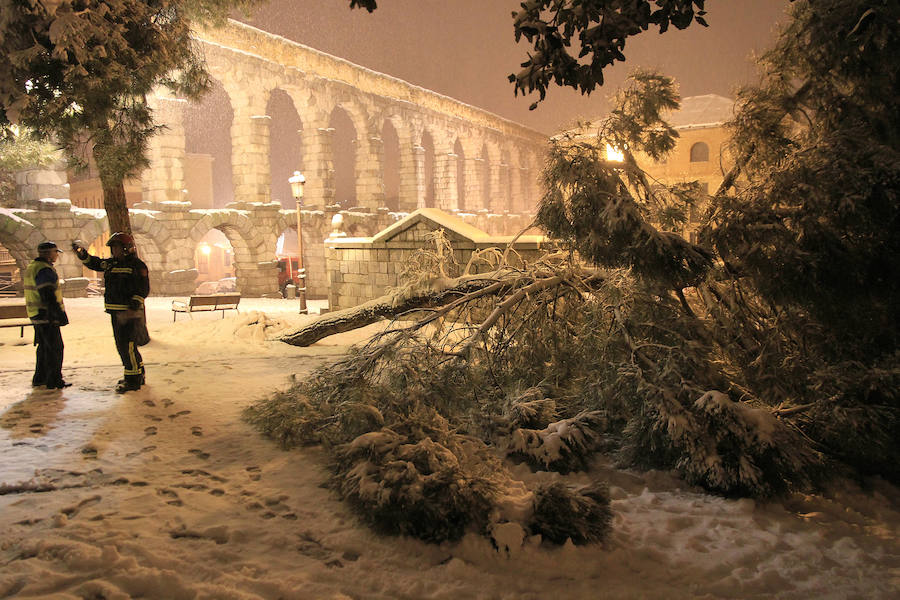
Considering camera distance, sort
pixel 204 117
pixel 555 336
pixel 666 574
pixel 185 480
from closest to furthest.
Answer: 1. pixel 666 574
2. pixel 185 480
3. pixel 555 336
4. pixel 204 117

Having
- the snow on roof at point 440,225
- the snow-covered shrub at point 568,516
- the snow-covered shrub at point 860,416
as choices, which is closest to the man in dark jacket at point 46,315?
the snow-covered shrub at point 568,516

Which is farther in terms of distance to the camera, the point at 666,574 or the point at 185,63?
the point at 185,63

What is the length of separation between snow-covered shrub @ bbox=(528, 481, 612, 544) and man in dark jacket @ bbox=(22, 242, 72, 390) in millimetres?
4911

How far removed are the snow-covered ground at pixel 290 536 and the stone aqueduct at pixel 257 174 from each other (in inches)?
576

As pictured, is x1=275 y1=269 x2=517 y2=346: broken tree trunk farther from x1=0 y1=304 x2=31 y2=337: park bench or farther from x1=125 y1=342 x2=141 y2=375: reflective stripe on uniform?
x1=0 y1=304 x2=31 y2=337: park bench

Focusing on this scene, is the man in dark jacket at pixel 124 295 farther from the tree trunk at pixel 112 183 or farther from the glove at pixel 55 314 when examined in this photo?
the tree trunk at pixel 112 183

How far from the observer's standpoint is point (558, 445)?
462 cm

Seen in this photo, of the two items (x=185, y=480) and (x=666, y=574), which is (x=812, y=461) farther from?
(x=185, y=480)

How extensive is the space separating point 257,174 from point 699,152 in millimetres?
16604

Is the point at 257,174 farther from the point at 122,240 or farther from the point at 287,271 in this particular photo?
the point at 122,240

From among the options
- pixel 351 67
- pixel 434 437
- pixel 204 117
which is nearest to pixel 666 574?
pixel 434 437

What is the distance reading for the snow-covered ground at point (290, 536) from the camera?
9.11ft

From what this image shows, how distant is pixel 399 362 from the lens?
5.24 metres

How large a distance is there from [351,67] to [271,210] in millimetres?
9223
